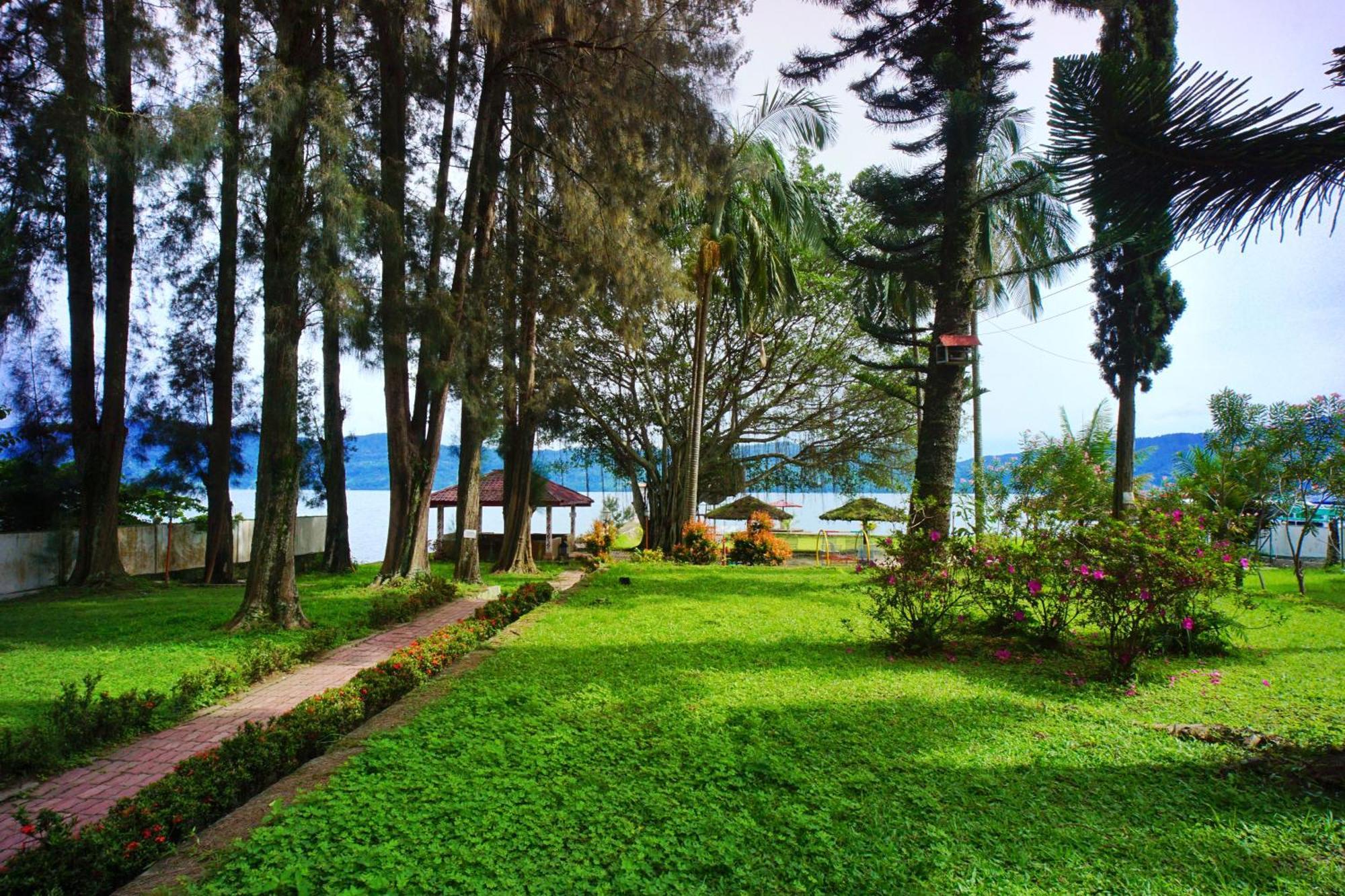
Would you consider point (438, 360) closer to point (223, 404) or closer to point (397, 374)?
point (397, 374)

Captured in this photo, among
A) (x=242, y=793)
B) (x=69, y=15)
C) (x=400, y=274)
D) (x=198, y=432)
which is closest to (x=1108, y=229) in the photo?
(x=242, y=793)

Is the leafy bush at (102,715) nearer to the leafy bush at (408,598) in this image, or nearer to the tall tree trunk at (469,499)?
the leafy bush at (408,598)

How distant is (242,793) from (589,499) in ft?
63.7

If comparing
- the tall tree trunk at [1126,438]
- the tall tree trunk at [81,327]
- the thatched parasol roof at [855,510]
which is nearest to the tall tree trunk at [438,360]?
the tall tree trunk at [81,327]

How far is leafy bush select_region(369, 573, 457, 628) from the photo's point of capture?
27.1 feet

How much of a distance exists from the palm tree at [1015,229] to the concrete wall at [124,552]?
31.5 ft

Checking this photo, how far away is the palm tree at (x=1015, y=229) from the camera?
9266 millimetres

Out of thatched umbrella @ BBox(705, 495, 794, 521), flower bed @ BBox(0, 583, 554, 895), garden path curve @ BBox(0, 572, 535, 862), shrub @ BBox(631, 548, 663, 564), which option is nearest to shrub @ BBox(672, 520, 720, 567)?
shrub @ BBox(631, 548, 663, 564)

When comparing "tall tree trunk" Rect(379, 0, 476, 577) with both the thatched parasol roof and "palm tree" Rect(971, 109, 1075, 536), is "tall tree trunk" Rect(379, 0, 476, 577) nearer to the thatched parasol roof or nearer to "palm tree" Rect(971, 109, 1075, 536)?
"palm tree" Rect(971, 109, 1075, 536)

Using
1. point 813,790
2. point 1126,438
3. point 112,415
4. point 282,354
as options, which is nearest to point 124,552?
point 112,415

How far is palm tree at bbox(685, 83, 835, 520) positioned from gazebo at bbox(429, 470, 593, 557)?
5.95 meters

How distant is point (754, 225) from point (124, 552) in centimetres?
1341

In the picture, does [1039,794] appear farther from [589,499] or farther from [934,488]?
[589,499]

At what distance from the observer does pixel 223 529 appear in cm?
1309
